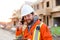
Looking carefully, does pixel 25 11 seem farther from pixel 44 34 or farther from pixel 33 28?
pixel 44 34

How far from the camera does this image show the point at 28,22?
9.12ft

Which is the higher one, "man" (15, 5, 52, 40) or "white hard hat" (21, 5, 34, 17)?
"white hard hat" (21, 5, 34, 17)

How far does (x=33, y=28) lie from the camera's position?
275 cm

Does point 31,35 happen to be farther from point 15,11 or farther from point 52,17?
point 15,11

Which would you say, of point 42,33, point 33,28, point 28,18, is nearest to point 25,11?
point 28,18

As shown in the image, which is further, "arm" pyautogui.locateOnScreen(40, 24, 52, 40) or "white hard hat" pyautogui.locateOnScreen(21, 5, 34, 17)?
"white hard hat" pyautogui.locateOnScreen(21, 5, 34, 17)

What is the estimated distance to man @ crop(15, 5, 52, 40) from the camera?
2.69 m

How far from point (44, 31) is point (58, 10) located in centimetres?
2305

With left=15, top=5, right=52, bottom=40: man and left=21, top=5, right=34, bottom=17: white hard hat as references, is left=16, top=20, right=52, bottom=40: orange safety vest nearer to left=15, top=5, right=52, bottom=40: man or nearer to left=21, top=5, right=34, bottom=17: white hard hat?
left=15, top=5, right=52, bottom=40: man

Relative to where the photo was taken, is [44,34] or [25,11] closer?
[44,34]

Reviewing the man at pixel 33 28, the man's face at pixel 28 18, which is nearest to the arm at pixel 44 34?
the man at pixel 33 28

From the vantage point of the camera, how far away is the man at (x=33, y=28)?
2.69 m

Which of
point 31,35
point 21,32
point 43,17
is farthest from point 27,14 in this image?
point 43,17

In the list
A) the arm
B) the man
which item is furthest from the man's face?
the arm
